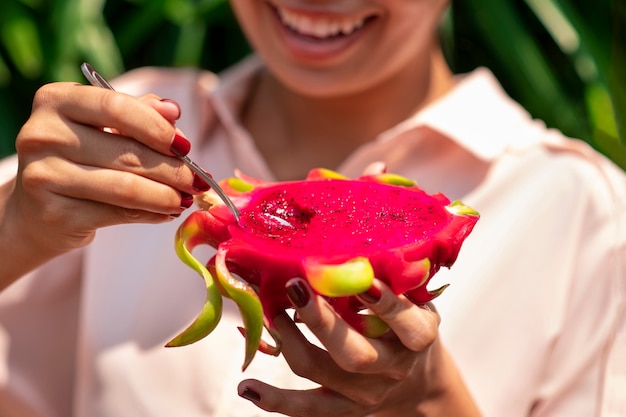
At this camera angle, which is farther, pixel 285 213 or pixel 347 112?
pixel 347 112

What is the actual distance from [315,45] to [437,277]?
0.30m

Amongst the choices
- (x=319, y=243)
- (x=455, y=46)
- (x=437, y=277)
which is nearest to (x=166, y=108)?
(x=319, y=243)

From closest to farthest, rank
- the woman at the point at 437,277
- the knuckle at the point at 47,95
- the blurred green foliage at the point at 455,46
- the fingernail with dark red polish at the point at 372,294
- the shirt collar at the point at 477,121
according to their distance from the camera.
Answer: the fingernail with dark red polish at the point at 372,294, the knuckle at the point at 47,95, the woman at the point at 437,277, the shirt collar at the point at 477,121, the blurred green foliage at the point at 455,46

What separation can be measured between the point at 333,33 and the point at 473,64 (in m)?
0.86

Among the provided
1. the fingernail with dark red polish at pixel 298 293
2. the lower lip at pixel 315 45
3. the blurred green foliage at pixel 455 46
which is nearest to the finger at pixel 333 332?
the fingernail with dark red polish at pixel 298 293

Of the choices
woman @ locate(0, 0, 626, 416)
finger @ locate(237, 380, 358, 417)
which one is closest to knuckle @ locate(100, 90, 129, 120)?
woman @ locate(0, 0, 626, 416)

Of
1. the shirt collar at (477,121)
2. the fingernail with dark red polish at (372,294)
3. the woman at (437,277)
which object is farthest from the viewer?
the shirt collar at (477,121)

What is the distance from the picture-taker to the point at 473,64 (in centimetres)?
184

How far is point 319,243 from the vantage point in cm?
70

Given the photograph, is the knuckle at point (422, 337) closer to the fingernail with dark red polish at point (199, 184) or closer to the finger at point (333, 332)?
the finger at point (333, 332)

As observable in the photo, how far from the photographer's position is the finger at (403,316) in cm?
65

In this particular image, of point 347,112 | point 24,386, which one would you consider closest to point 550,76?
point 347,112

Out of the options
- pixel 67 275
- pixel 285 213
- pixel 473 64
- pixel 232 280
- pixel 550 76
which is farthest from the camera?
pixel 473 64

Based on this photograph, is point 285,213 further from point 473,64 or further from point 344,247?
point 473,64
